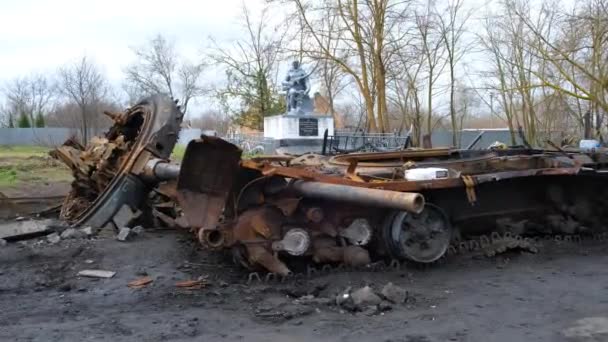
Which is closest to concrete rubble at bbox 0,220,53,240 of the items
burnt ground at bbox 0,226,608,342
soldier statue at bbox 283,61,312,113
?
burnt ground at bbox 0,226,608,342

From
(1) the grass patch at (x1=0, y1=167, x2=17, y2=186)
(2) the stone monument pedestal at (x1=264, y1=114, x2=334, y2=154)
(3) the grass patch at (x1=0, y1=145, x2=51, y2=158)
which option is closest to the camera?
(1) the grass patch at (x1=0, y1=167, x2=17, y2=186)

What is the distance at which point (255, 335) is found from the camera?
16.5ft

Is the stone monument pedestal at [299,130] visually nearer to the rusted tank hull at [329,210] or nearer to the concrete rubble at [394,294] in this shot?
the rusted tank hull at [329,210]

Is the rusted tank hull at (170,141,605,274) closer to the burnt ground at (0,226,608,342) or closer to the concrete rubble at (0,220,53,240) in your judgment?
the burnt ground at (0,226,608,342)

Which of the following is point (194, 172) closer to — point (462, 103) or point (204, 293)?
point (204, 293)

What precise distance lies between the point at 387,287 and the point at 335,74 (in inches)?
1217

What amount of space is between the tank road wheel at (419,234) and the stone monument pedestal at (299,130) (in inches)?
708

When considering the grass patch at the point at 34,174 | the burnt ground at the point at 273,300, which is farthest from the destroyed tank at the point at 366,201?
the grass patch at the point at 34,174

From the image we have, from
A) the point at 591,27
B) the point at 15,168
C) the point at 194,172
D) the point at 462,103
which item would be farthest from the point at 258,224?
the point at 462,103

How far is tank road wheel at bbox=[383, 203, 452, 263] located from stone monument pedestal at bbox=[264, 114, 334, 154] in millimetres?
17974

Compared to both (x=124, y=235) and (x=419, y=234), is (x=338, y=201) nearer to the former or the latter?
(x=419, y=234)

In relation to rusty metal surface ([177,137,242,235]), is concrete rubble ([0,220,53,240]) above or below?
below

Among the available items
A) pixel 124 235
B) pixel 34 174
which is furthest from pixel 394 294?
pixel 34 174

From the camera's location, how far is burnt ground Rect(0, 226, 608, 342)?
16.6ft
